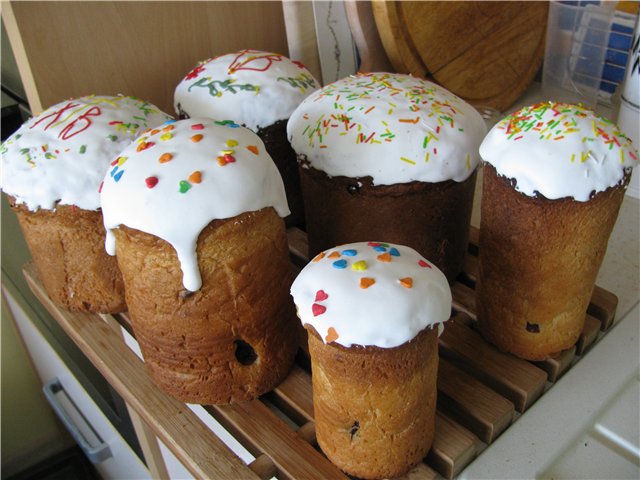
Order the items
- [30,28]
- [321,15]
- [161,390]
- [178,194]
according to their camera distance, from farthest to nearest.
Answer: [321,15] < [30,28] < [161,390] < [178,194]

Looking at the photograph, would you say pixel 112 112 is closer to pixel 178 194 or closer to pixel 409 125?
pixel 178 194

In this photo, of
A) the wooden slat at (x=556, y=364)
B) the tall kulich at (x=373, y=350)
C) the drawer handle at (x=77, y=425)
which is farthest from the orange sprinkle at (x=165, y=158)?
the drawer handle at (x=77, y=425)

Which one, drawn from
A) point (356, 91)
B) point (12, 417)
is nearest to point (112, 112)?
point (356, 91)

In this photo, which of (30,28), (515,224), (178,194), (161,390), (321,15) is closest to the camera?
(178,194)

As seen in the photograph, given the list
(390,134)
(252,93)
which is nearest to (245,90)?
(252,93)

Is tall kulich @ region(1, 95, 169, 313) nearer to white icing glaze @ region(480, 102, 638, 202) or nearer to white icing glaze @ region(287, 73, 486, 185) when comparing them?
white icing glaze @ region(287, 73, 486, 185)

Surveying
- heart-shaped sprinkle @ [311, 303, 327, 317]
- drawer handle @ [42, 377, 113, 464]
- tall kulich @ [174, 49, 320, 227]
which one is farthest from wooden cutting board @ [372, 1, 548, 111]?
drawer handle @ [42, 377, 113, 464]
